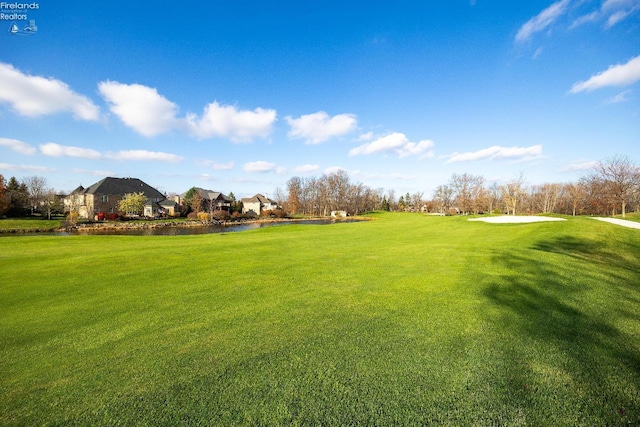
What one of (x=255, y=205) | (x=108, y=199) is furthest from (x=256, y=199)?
(x=108, y=199)

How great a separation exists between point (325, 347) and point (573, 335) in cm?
376

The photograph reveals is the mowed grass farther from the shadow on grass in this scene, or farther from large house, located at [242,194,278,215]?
large house, located at [242,194,278,215]

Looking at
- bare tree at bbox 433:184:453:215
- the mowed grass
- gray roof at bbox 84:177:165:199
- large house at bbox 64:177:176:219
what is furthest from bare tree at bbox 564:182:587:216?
gray roof at bbox 84:177:165:199

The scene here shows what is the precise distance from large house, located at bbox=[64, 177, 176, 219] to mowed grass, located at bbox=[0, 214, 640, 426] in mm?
62910

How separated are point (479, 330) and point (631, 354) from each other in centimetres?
177

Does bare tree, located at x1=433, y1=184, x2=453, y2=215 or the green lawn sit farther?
bare tree, located at x1=433, y1=184, x2=453, y2=215


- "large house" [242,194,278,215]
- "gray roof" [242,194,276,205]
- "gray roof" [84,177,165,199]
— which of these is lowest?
"large house" [242,194,278,215]

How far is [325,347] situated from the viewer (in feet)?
12.3

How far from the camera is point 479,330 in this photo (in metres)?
4.25

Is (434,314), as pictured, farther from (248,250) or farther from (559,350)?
(248,250)

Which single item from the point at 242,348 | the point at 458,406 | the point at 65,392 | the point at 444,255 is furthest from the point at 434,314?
the point at 444,255

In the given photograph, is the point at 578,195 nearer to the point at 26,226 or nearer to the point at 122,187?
the point at 26,226

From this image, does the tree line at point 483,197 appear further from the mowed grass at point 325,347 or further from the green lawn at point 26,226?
the green lawn at point 26,226

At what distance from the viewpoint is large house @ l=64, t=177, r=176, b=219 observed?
2248 inches
